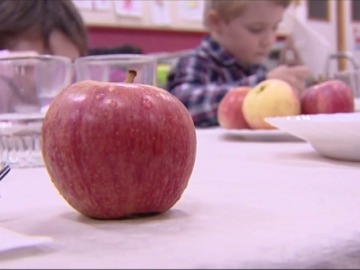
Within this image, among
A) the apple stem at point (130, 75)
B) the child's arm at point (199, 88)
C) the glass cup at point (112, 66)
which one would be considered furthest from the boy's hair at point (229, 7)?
the apple stem at point (130, 75)

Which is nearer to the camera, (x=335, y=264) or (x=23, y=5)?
(x=335, y=264)

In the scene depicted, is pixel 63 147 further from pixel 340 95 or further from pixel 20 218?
pixel 340 95

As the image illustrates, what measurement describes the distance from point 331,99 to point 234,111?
0.17 meters

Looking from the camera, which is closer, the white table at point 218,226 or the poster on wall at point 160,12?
the white table at point 218,226

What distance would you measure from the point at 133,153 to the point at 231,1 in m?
1.57

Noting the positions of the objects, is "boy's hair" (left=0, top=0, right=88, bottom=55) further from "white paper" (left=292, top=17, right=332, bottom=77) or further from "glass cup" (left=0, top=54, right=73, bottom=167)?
"white paper" (left=292, top=17, right=332, bottom=77)

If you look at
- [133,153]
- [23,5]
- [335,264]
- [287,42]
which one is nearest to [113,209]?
[133,153]

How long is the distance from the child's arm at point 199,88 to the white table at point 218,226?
92 cm

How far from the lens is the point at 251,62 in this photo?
1963 millimetres

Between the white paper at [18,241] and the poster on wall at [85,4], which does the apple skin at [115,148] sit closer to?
the white paper at [18,241]

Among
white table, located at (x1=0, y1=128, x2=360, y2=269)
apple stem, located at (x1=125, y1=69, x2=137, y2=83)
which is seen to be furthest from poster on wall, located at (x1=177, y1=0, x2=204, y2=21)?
apple stem, located at (x1=125, y1=69, x2=137, y2=83)

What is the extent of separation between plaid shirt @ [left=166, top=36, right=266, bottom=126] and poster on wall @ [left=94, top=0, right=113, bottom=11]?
0.69 metres

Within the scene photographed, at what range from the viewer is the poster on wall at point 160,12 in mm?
2662

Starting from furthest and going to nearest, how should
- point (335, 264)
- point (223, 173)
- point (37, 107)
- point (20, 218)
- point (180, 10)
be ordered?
point (180, 10) → point (37, 107) → point (223, 173) → point (20, 218) → point (335, 264)
